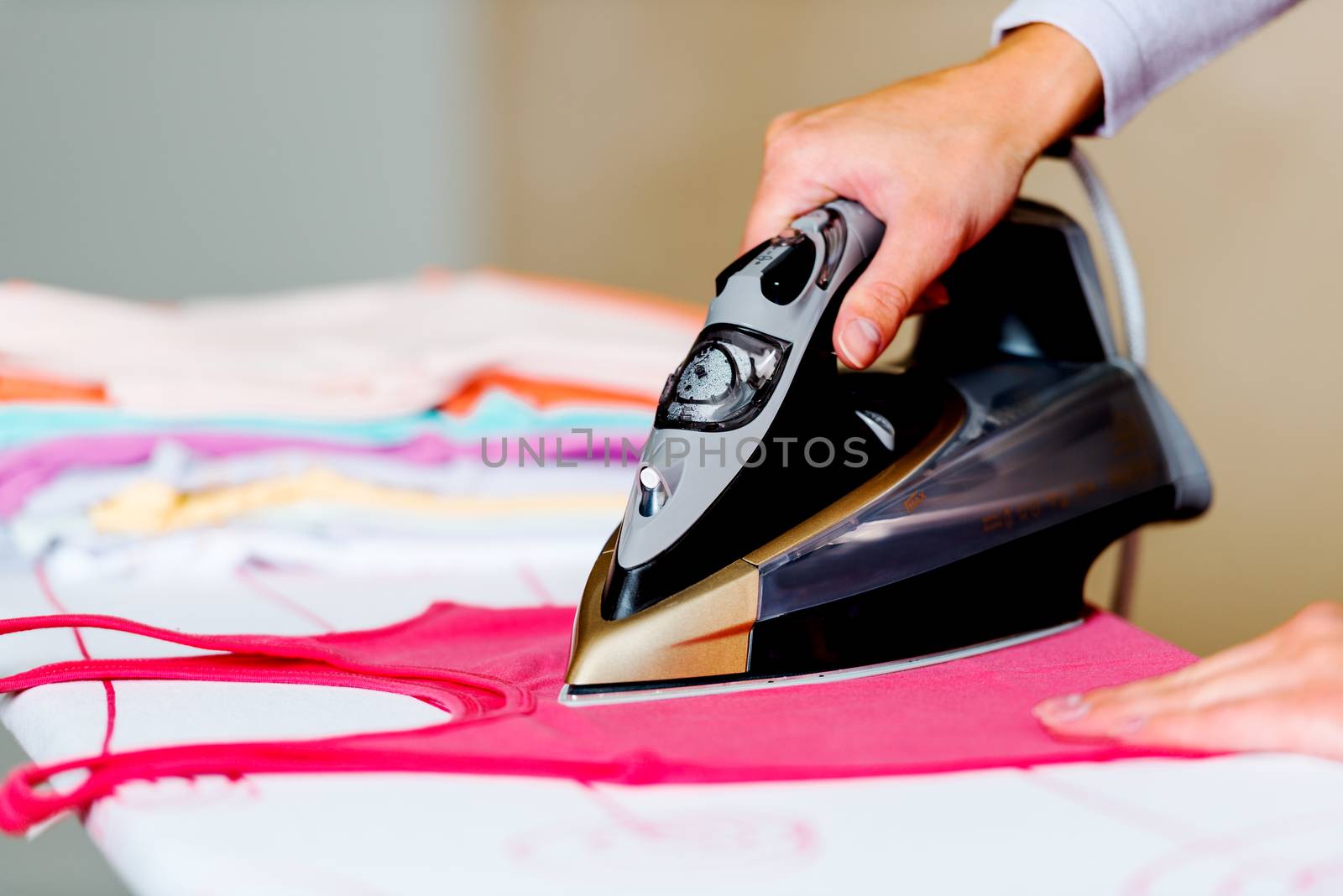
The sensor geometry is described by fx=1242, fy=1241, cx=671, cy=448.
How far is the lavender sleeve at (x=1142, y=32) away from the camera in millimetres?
953

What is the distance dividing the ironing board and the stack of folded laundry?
407mm

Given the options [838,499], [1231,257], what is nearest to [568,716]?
[838,499]

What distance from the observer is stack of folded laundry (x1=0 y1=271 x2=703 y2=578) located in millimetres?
1040

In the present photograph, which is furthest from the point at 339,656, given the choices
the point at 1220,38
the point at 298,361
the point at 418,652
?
the point at 1220,38

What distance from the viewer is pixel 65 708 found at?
0.68 metres

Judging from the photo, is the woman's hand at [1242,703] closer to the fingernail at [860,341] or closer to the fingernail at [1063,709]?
the fingernail at [1063,709]

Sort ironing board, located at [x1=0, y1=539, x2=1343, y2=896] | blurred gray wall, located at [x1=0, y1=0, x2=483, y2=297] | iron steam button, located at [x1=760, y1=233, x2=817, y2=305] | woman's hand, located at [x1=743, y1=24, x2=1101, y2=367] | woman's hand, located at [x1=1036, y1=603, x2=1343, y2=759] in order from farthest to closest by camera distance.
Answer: blurred gray wall, located at [x1=0, y1=0, x2=483, y2=297]
woman's hand, located at [x1=743, y1=24, x2=1101, y2=367]
iron steam button, located at [x1=760, y1=233, x2=817, y2=305]
woman's hand, located at [x1=1036, y1=603, x2=1343, y2=759]
ironing board, located at [x1=0, y1=539, x2=1343, y2=896]

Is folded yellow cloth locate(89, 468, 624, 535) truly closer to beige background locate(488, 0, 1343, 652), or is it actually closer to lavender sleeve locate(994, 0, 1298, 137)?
lavender sleeve locate(994, 0, 1298, 137)

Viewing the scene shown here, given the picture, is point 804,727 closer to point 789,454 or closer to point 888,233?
point 789,454

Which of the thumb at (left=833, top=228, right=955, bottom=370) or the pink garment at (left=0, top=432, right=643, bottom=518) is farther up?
the thumb at (left=833, top=228, right=955, bottom=370)

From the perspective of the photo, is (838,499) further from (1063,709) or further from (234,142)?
(234,142)

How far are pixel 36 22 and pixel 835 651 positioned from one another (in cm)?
314

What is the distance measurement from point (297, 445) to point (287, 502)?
0.25 ft

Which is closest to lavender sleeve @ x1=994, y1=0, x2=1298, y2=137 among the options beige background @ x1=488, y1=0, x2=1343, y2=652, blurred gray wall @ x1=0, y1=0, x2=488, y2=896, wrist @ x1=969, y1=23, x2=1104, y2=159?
wrist @ x1=969, y1=23, x2=1104, y2=159
